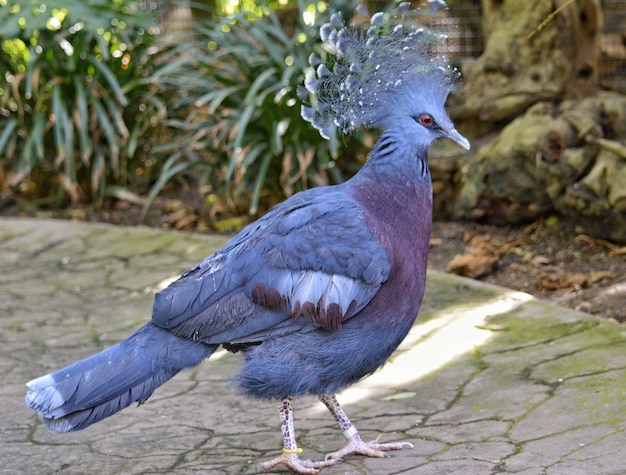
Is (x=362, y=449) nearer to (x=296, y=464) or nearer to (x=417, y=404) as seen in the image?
(x=296, y=464)

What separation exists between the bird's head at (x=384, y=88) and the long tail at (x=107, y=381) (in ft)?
3.38

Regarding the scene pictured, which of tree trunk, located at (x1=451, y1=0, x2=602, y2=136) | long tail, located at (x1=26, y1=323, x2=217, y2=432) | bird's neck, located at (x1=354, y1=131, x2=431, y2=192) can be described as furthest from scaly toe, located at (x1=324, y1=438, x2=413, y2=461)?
tree trunk, located at (x1=451, y1=0, x2=602, y2=136)

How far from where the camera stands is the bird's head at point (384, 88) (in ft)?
11.1

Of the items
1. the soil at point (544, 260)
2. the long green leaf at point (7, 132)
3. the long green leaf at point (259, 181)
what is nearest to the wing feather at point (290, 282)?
the soil at point (544, 260)

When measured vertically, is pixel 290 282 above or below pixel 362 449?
above

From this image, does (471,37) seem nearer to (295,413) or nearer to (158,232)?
(158,232)

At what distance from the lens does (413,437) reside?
3615mm

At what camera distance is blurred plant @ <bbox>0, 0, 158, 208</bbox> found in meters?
7.48

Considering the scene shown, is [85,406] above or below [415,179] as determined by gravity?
below

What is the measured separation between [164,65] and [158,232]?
184 cm

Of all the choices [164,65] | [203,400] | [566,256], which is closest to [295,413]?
[203,400]

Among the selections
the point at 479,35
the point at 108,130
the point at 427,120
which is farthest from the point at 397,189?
the point at 479,35

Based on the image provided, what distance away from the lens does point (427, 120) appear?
3391 millimetres

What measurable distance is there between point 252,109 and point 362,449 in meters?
3.81
